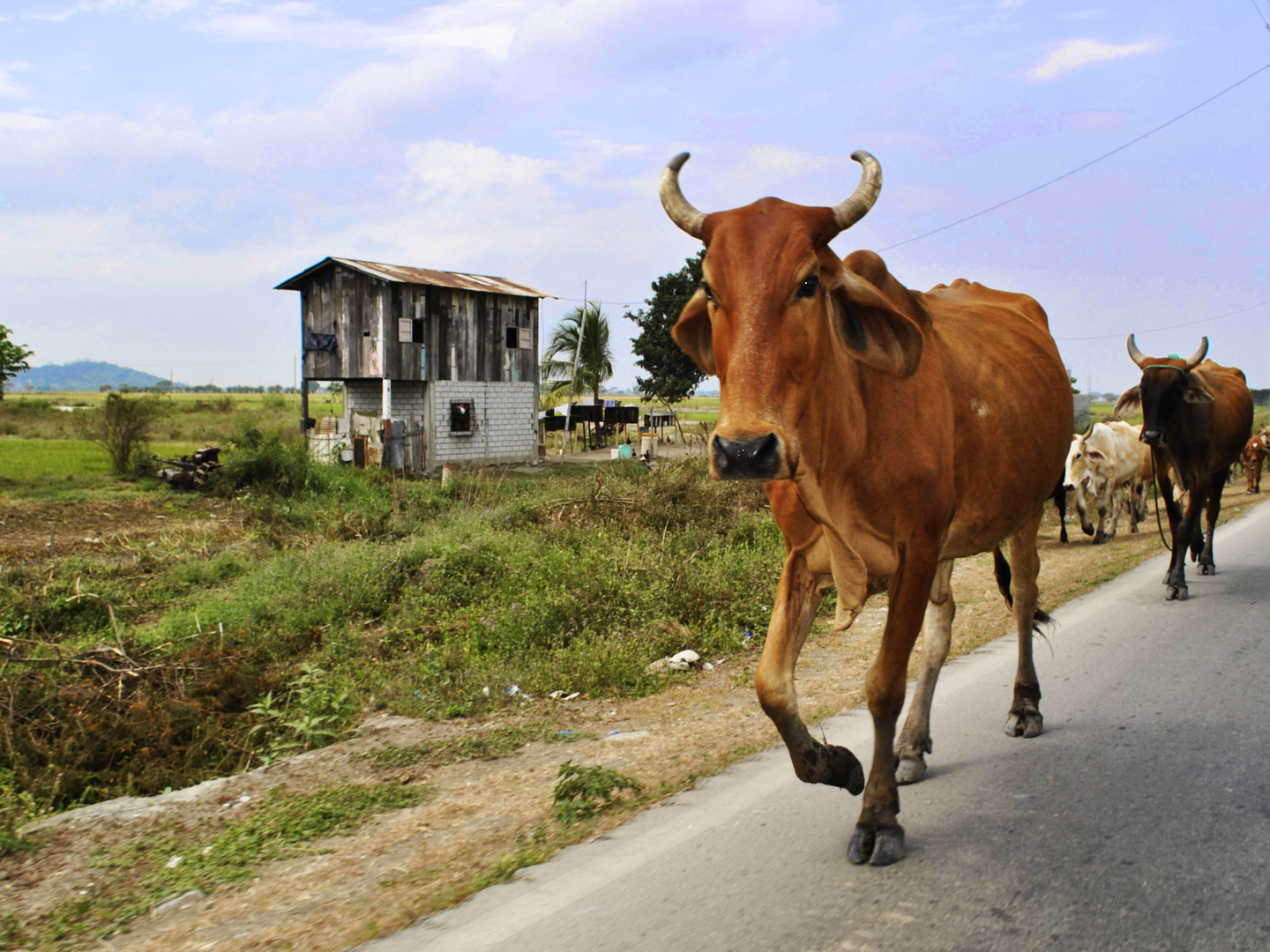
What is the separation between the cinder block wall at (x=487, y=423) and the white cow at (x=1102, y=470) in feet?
57.2

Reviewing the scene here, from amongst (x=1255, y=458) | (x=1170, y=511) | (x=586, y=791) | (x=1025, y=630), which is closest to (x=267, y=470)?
(x=1170, y=511)

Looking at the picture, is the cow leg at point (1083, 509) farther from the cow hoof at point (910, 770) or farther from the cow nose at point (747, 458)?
the cow nose at point (747, 458)

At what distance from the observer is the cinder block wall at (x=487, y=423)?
2650cm

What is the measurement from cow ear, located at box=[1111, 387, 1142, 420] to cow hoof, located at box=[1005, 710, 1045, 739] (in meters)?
6.12

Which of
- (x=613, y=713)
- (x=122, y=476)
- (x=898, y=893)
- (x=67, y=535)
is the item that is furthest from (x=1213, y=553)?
(x=122, y=476)

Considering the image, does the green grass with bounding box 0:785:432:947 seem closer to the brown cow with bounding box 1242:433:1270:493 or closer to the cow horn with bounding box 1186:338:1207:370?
the cow horn with bounding box 1186:338:1207:370

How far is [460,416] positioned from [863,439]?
2449cm

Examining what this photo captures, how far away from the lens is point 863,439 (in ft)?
10.8

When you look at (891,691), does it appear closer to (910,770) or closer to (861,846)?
(861,846)

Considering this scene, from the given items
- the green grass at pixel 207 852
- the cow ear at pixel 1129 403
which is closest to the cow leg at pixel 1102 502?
the cow ear at pixel 1129 403

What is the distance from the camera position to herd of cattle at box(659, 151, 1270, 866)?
2.86 metres

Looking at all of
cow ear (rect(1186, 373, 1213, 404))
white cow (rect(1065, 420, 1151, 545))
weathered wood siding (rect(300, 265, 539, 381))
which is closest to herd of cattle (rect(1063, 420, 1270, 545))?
white cow (rect(1065, 420, 1151, 545))

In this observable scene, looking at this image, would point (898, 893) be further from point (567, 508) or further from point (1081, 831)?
point (567, 508)

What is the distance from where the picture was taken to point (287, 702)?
6000 millimetres
